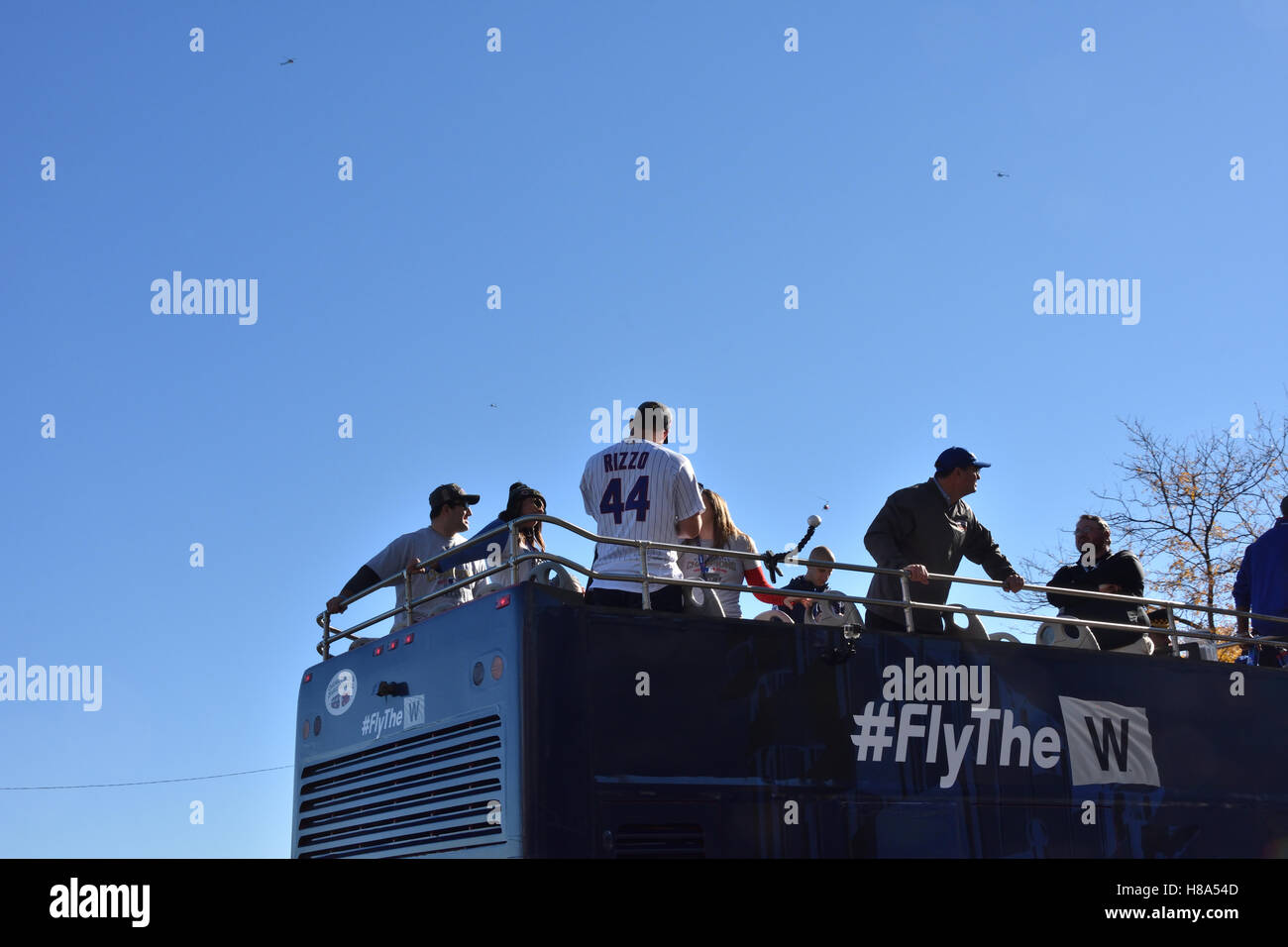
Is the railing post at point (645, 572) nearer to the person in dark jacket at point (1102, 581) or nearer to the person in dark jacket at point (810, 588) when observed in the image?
the person in dark jacket at point (810, 588)

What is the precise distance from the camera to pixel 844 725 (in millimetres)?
7594

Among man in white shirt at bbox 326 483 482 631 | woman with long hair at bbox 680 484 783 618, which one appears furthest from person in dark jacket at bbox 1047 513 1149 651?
man in white shirt at bbox 326 483 482 631

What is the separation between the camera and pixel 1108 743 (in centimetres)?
870

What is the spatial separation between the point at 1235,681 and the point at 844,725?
3610mm

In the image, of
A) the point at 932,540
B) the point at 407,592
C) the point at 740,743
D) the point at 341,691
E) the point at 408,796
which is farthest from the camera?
the point at 932,540

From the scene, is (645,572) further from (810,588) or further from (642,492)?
(810,588)

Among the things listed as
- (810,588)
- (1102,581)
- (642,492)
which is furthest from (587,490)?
(1102,581)

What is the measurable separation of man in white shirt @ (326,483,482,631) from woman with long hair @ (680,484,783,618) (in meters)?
1.37

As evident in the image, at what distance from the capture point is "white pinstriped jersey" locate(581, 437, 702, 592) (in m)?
7.75

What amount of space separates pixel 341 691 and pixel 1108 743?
4753 mm

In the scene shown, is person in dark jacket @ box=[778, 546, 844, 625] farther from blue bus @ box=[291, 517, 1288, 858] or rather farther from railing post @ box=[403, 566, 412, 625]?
railing post @ box=[403, 566, 412, 625]
